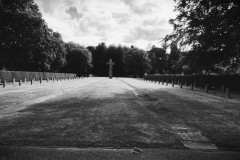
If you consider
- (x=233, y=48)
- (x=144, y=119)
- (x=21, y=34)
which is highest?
(x=21, y=34)

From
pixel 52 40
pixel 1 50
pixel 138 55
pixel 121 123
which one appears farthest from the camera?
pixel 138 55

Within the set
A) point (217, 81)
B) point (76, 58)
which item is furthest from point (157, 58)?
point (217, 81)

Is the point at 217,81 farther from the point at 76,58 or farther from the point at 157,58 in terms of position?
the point at 157,58

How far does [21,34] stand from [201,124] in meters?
37.8

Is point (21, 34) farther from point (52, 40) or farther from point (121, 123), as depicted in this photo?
point (121, 123)

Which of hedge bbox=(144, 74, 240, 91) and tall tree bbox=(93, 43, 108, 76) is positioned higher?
tall tree bbox=(93, 43, 108, 76)

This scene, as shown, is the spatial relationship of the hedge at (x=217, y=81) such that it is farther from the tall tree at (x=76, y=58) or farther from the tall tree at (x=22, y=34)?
the tall tree at (x=76, y=58)

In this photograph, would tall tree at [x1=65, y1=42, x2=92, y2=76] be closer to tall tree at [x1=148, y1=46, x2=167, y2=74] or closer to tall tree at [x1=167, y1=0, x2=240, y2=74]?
tall tree at [x1=148, y1=46, x2=167, y2=74]

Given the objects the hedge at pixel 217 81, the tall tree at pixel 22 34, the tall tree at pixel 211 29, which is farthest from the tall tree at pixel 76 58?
the tall tree at pixel 211 29

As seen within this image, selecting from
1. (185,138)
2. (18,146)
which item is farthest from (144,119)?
(18,146)

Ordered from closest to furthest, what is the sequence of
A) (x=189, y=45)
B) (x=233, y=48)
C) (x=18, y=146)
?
(x=18, y=146) → (x=233, y=48) → (x=189, y=45)

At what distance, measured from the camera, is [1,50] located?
127 ft

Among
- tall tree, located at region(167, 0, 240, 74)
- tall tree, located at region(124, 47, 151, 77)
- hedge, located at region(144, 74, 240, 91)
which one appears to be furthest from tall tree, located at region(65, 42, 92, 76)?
tall tree, located at region(167, 0, 240, 74)

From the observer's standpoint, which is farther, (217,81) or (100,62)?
(100,62)
